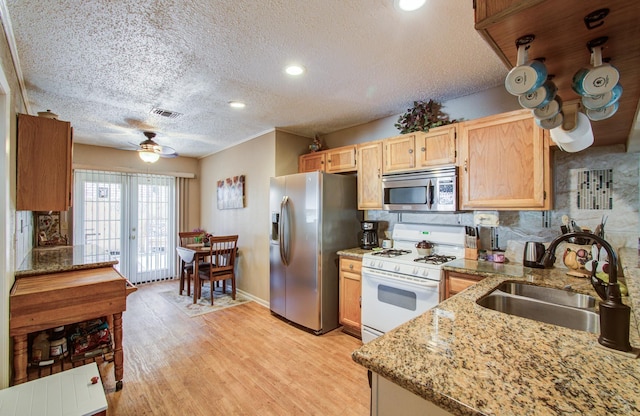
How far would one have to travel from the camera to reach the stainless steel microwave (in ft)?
8.46

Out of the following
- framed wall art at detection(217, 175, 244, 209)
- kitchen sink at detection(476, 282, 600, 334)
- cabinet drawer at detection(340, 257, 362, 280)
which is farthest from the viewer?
framed wall art at detection(217, 175, 244, 209)

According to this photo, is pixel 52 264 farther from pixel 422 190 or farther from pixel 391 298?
pixel 422 190

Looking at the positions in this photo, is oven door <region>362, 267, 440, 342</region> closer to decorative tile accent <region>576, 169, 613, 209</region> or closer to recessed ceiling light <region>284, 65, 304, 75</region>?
decorative tile accent <region>576, 169, 613, 209</region>

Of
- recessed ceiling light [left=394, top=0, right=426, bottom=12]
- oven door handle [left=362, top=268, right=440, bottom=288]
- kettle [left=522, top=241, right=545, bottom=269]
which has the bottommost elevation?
oven door handle [left=362, top=268, right=440, bottom=288]

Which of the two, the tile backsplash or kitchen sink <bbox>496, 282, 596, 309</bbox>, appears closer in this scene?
kitchen sink <bbox>496, 282, 596, 309</bbox>

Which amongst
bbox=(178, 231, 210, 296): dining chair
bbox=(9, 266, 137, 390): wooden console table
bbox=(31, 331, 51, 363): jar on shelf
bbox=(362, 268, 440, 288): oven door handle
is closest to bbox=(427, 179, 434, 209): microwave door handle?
bbox=(362, 268, 440, 288): oven door handle

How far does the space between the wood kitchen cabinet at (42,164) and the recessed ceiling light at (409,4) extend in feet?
8.72

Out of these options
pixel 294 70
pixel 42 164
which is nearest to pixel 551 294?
pixel 294 70

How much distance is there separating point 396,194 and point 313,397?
197 cm

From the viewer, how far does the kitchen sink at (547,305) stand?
134cm

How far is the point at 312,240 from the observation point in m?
3.23

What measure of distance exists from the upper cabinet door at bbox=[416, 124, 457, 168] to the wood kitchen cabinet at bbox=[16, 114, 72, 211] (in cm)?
310

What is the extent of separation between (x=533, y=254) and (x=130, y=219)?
6.02 m

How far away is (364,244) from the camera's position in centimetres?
336
